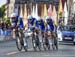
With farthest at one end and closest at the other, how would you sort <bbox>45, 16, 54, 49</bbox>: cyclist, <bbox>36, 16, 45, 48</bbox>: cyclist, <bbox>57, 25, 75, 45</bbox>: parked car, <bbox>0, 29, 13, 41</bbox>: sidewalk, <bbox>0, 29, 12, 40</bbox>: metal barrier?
<bbox>0, 29, 12, 40</bbox>: metal barrier, <bbox>0, 29, 13, 41</bbox>: sidewalk, <bbox>57, 25, 75, 45</bbox>: parked car, <bbox>45, 16, 54, 49</bbox>: cyclist, <bbox>36, 16, 45, 48</bbox>: cyclist

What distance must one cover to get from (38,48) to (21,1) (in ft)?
302

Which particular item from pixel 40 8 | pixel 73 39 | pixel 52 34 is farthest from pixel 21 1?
pixel 52 34

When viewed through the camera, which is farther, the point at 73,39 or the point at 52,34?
the point at 73,39

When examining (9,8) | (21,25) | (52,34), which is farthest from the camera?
(9,8)

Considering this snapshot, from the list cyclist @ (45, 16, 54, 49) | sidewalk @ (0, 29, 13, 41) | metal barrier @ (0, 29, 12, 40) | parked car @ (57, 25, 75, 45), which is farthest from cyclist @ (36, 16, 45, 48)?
metal barrier @ (0, 29, 12, 40)

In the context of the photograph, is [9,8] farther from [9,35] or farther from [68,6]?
[9,35]

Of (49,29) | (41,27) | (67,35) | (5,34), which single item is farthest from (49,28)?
(5,34)

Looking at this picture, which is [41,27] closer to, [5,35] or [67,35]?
[67,35]

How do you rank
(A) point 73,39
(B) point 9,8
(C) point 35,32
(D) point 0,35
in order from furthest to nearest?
(B) point 9,8, (D) point 0,35, (A) point 73,39, (C) point 35,32

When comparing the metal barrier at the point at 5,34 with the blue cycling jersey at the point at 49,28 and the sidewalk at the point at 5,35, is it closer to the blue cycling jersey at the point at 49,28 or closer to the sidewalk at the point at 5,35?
the sidewalk at the point at 5,35

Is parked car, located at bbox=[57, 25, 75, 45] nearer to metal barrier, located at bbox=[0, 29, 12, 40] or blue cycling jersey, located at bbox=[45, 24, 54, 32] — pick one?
metal barrier, located at bbox=[0, 29, 12, 40]

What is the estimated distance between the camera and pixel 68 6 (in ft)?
422

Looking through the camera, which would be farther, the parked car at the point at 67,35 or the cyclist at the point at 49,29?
the parked car at the point at 67,35

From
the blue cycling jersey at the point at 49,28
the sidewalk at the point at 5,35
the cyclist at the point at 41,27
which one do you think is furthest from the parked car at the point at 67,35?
the cyclist at the point at 41,27
